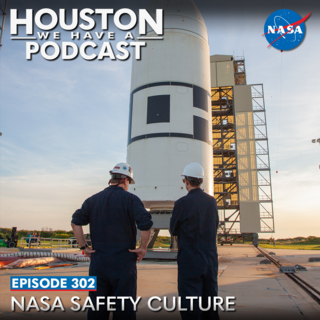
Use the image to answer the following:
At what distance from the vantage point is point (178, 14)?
1549cm

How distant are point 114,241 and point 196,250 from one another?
928 mm

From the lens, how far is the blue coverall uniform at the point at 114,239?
2984 millimetres

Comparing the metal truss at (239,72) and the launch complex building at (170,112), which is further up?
the metal truss at (239,72)

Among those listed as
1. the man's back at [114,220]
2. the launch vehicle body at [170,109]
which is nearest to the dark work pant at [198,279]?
the man's back at [114,220]

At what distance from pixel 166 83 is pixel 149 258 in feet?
28.3

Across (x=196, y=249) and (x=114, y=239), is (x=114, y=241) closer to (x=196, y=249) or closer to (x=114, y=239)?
(x=114, y=239)

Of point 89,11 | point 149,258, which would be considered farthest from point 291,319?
point 149,258

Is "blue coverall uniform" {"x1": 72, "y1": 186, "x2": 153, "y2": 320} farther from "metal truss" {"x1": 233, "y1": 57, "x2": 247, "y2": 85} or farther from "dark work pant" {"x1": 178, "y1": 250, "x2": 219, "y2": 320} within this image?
"metal truss" {"x1": 233, "y1": 57, "x2": 247, "y2": 85}

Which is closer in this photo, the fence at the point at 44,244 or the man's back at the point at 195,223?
the man's back at the point at 195,223

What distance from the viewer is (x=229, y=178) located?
1260 inches

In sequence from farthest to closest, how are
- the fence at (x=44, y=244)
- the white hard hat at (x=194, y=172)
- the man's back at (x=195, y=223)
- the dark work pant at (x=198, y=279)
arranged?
the fence at (x=44, y=244)
the white hard hat at (x=194, y=172)
the man's back at (x=195, y=223)
the dark work pant at (x=198, y=279)

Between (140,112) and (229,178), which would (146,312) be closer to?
(140,112)

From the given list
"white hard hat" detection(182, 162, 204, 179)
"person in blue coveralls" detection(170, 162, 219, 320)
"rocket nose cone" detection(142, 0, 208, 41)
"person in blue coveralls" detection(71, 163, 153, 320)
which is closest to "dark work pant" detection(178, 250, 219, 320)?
"person in blue coveralls" detection(170, 162, 219, 320)

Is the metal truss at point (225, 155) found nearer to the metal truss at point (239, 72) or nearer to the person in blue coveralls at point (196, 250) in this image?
the metal truss at point (239, 72)
